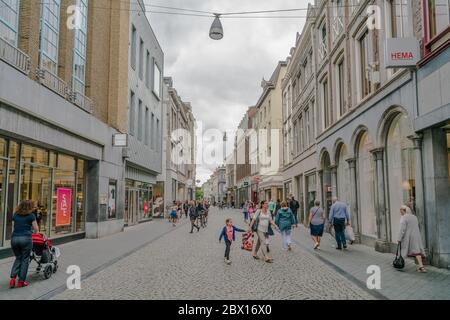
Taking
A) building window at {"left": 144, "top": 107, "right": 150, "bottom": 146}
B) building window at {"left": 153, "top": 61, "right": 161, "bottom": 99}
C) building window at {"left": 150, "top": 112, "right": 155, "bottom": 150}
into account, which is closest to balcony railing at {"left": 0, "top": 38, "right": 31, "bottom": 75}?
building window at {"left": 144, "top": 107, "right": 150, "bottom": 146}

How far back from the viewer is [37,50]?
43.7ft

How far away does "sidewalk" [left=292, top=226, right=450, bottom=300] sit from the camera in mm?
7271

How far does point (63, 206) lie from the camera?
16078mm

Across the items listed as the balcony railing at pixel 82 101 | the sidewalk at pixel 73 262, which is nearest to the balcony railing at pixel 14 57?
the balcony railing at pixel 82 101

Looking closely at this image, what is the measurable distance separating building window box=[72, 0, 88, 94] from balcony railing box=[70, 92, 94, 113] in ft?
0.99

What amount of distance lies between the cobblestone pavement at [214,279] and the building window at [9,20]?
7367 millimetres

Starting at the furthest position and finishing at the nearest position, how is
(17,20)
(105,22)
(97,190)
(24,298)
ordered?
(105,22), (97,190), (17,20), (24,298)

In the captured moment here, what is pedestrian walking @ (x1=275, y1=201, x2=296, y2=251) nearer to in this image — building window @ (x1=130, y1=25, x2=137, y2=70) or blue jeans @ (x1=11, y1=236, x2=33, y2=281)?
blue jeans @ (x1=11, y1=236, x2=33, y2=281)

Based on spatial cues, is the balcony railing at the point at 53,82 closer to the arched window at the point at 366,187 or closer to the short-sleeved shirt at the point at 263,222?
the short-sleeved shirt at the point at 263,222

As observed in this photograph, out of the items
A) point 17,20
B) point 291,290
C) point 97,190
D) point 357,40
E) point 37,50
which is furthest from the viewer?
point 97,190

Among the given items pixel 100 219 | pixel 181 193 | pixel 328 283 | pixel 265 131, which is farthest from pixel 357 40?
pixel 181 193

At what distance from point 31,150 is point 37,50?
3.31m

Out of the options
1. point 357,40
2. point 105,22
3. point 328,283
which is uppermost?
point 105,22

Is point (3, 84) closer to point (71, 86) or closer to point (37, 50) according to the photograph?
point (37, 50)
